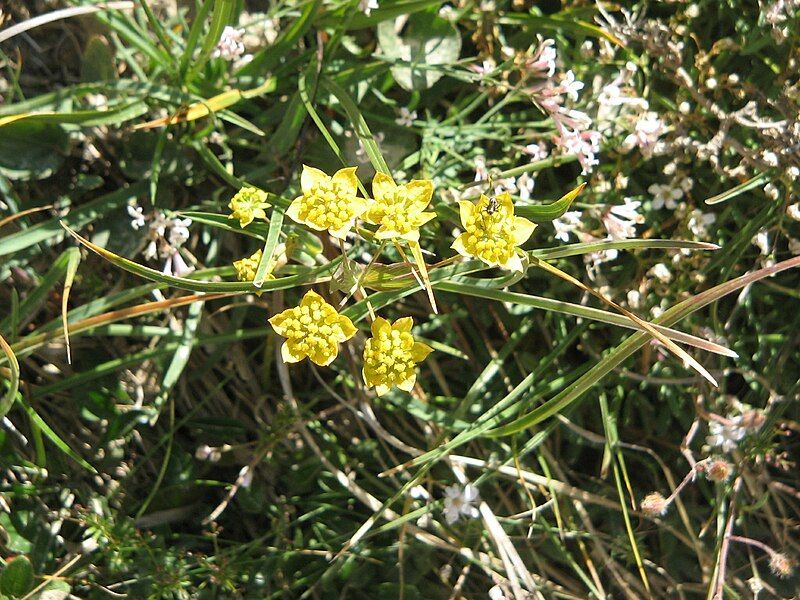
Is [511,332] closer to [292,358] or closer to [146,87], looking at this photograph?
[292,358]

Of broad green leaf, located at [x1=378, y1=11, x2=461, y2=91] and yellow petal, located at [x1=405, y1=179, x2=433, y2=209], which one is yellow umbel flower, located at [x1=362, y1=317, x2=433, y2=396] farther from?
broad green leaf, located at [x1=378, y1=11, x2=461, y2=91]

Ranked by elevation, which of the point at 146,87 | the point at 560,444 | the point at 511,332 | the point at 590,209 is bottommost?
the point at 560,444

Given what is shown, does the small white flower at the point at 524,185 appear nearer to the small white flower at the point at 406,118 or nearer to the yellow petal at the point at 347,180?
the small white flower at the point at 406,118

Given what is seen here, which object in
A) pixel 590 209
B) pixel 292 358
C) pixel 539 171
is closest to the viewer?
pixel 292 358

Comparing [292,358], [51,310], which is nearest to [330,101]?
[292,358]

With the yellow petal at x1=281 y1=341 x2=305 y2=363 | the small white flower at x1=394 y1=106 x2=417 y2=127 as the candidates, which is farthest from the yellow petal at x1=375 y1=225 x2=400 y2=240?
the small white flower at x1=394 y1=106 x2=417 y2=127

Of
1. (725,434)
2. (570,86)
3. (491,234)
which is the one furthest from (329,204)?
(725,434)

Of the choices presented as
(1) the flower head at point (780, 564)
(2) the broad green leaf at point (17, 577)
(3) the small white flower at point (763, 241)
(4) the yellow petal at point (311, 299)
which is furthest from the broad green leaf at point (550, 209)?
(2) the broad green leaf at point (17, 577)
